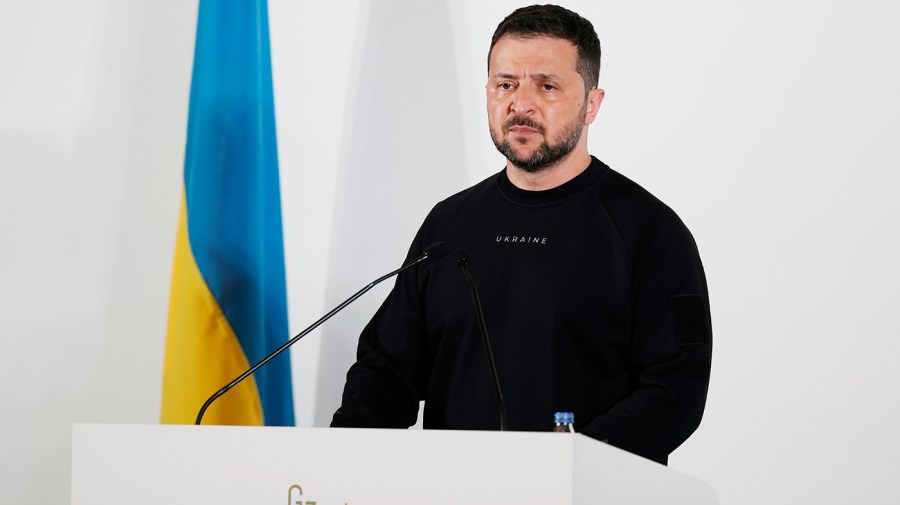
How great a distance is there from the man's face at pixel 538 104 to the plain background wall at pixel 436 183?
1.23ft

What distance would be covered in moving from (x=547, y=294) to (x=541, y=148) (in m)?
0.34

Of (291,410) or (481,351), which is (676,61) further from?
(291,410)

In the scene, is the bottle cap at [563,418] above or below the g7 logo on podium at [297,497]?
above

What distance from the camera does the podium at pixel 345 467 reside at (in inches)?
52.7

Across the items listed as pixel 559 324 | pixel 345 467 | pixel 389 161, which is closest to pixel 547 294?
pixel 559 324

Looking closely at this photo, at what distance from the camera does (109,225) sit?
3.06 metres

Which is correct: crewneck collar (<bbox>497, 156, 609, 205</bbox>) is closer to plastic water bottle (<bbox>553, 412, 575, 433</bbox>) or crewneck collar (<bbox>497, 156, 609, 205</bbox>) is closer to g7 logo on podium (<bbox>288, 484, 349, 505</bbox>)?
plastic water bottle (<bbox>553, 412, 575, 433</bbox>)

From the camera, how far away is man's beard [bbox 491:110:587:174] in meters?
2.45

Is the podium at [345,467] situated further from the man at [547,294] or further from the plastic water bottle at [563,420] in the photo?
the man at [547,294]

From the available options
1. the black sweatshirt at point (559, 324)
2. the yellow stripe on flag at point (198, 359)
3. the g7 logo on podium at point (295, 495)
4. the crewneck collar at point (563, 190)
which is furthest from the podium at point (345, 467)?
the yellow stripe on flag at point (198, 359)

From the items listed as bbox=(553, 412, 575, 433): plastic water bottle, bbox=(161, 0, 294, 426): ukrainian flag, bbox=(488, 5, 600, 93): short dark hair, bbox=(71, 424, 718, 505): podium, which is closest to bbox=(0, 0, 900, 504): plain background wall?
bbox=(161, 0, 294, 426): ukrainian flag

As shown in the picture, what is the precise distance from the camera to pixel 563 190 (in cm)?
247

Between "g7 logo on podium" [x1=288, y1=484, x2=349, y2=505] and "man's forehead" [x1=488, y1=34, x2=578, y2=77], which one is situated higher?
"man's forehead" [x1=488, y1=34, x2=578, y2=77]

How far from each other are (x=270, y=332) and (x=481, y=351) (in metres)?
0.71
